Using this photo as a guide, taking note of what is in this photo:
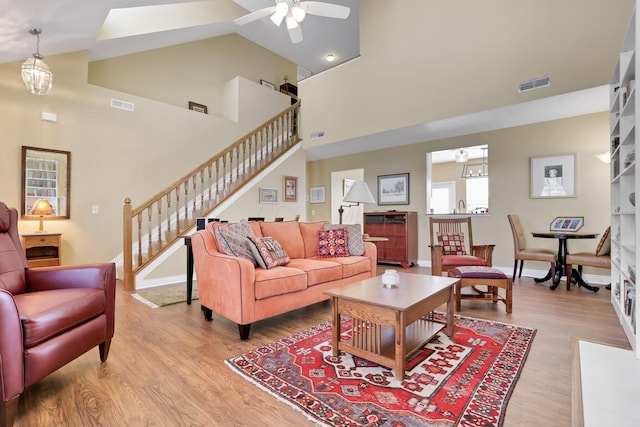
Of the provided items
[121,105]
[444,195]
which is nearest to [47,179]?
[121,105]

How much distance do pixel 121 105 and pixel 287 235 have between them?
385 cm

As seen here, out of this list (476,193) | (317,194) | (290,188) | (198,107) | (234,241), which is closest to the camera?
(234,241)

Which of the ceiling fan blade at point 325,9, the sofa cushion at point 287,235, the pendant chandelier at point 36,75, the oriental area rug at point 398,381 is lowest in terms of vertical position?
the oriental area rug at point 398,381

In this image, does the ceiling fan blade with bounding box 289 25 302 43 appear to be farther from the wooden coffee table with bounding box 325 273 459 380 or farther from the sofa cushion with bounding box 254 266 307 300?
the wooden coffee table with bounding box 325 273 459 380

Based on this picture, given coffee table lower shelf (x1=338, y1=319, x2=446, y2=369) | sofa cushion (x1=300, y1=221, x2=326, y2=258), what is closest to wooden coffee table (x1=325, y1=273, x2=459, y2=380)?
coffee table lower shelf (x1=338, y1=319, x2=446, y2=369)

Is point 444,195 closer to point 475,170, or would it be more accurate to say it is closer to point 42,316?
point 475,170

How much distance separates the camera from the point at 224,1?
6.16 m

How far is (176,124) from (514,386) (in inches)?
246

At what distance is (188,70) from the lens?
6.37 meters

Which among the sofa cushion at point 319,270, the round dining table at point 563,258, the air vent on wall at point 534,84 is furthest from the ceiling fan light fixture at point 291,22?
the round dining table at point 563,258

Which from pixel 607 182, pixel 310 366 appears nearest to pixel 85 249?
pixel 310 366

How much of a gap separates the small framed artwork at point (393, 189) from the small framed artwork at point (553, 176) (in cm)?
221

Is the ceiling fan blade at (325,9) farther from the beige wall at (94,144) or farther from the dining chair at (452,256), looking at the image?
the beige wall at (94,144)

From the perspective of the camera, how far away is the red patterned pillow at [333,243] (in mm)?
3816
